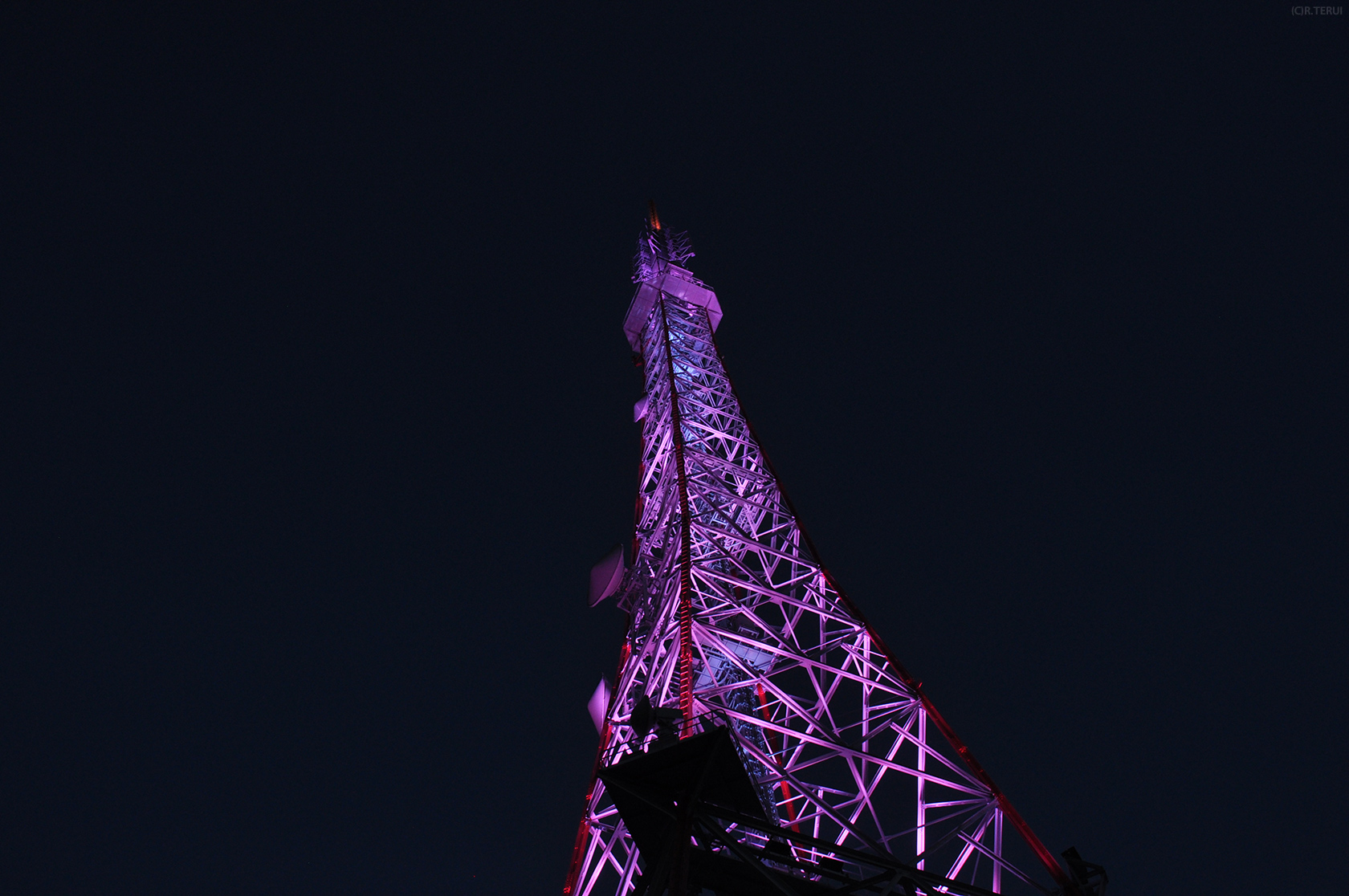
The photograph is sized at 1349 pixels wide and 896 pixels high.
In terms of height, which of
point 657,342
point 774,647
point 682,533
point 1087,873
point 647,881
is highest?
point 657,342

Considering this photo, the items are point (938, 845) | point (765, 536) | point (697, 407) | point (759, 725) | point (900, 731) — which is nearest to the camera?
point (938, 845)

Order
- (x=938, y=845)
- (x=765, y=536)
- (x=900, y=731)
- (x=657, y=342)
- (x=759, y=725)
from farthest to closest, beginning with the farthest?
(x=657, y=342), (x=765, y=536), (x=900, y=731), (x=759, y=725), (x=938, y=845)

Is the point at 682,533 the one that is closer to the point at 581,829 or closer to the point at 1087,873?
the point at 581,829

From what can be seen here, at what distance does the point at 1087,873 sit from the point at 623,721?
9018 millimetres

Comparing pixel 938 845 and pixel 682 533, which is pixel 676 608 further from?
pixel 938 845

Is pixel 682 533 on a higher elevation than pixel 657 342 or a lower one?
lower

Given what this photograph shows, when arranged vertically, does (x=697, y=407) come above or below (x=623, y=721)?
above

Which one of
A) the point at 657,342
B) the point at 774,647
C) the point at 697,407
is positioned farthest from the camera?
the point at 657,342

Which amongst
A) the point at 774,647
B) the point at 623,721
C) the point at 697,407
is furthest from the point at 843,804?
the point at 697,407

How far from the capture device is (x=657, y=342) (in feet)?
106

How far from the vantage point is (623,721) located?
18.1 m

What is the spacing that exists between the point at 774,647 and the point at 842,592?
3.51 metres

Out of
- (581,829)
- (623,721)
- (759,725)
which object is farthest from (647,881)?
(623,721)

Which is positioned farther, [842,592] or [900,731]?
[842,592]
